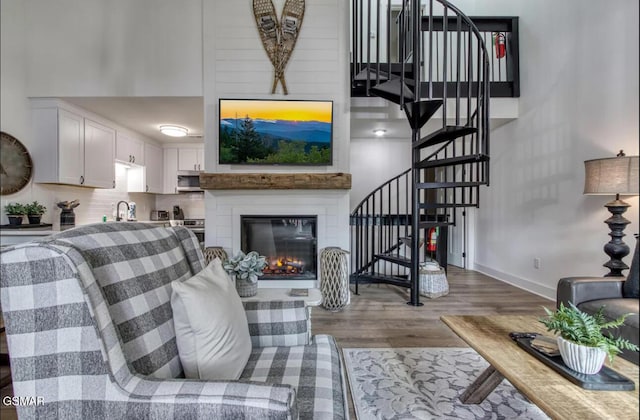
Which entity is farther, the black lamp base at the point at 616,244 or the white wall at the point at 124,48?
the white wall at the point at 124,48

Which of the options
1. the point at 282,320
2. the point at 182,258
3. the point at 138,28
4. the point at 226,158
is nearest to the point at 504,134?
the point at 282,320

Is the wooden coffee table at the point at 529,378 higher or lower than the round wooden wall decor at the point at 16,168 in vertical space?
lower

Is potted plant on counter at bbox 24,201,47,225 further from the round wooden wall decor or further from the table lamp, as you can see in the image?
the table lamp

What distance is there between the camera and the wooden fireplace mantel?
10.0 feet

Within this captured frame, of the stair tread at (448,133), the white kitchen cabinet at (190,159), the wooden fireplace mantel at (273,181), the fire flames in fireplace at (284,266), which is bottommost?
the fire flames in fireplace at (284,266)

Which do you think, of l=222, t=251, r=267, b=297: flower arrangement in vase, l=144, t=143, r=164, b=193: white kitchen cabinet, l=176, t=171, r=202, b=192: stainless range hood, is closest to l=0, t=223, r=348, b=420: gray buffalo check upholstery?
l=222, t=251, r=267, b=297: flower arrangement in vase

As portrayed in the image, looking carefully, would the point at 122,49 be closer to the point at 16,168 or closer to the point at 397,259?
the point at 16,168

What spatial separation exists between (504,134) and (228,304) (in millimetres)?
1497

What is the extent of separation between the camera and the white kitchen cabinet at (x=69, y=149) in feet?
10.4

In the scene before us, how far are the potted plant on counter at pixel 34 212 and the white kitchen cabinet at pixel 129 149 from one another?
123 cm

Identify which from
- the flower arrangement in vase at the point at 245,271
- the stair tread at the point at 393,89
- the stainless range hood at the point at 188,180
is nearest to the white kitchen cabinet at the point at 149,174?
the stainless range hood at the point at 188,180

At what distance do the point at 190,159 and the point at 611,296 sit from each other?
5.39m

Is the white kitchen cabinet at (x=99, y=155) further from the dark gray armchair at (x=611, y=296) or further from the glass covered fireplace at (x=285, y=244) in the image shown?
the dark gray armchair at (x=611, y=296)

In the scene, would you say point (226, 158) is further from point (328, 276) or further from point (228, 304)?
point (228, 304)
